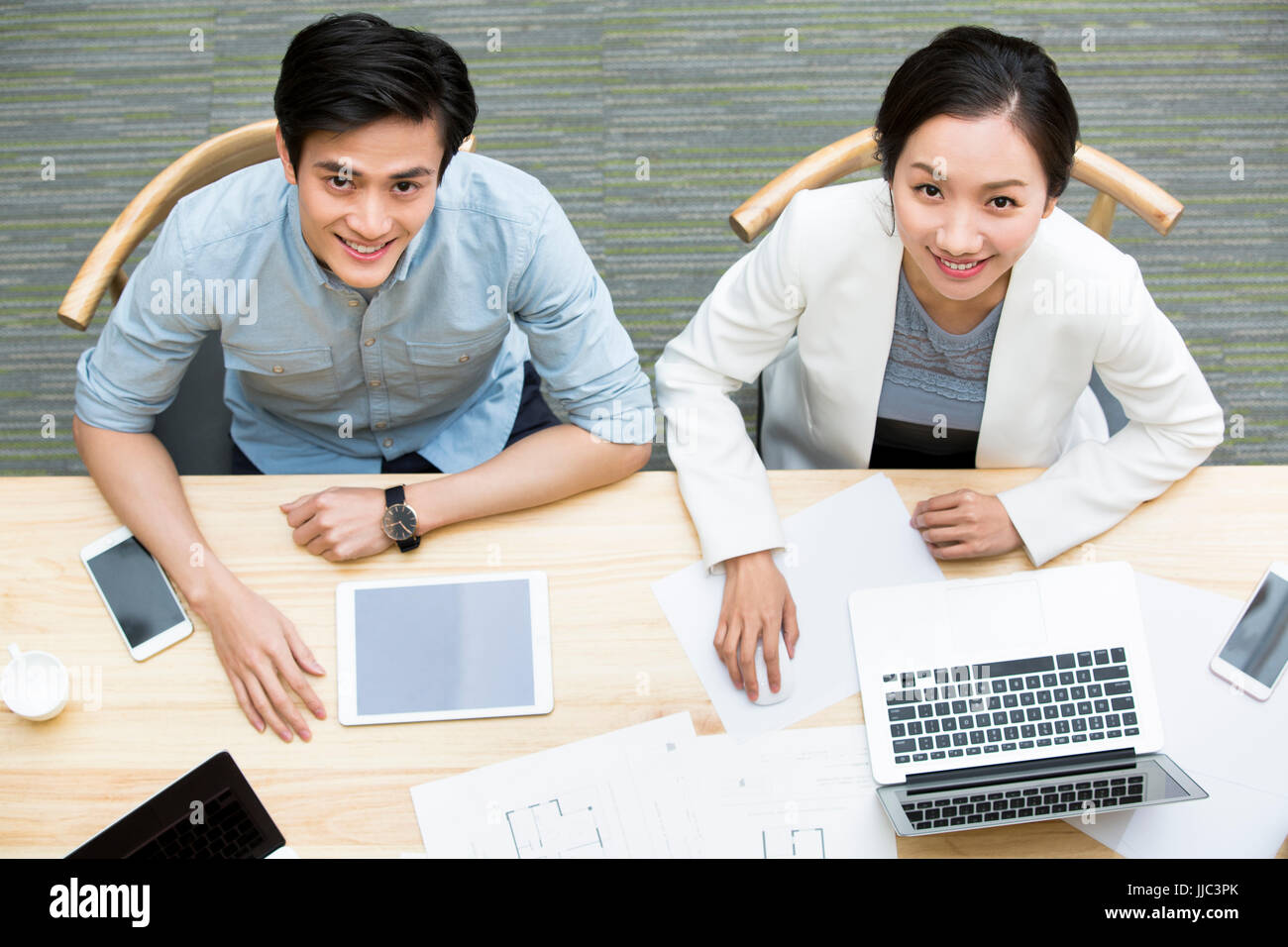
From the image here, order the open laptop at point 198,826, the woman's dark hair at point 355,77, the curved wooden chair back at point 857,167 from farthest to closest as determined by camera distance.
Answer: the curved wooden chair back at point 857,167
the open laptop at point 198,826
the woman's dark hair at point 355,77

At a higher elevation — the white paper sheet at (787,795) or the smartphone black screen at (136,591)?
the smartphone black screen at (136,591)

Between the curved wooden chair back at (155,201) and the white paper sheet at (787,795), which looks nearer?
the white paper sheet at (787,795)

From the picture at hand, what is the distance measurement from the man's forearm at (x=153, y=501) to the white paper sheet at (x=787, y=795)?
1.93 ft

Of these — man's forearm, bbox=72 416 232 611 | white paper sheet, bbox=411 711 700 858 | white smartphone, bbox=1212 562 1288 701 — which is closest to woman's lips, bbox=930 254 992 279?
white smartphone, bbox=1212 562 1288 701

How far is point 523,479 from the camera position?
1.32 meters

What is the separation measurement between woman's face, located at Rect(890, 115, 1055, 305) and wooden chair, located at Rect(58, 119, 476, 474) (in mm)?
512

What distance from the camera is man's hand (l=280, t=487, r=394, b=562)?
1282 mm

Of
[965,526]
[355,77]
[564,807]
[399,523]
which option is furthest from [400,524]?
[965,526]

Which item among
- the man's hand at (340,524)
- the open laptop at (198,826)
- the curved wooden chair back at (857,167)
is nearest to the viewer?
the open laptop at (198,826)

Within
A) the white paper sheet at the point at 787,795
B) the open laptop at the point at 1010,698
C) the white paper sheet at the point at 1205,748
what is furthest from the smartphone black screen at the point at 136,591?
the white paper sheet at the point at 1205,748

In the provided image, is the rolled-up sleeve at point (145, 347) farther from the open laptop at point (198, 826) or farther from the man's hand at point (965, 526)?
the man's hand at point (965, 526)

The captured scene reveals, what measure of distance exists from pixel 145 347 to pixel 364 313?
0.26m

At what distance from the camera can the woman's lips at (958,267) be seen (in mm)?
1237
